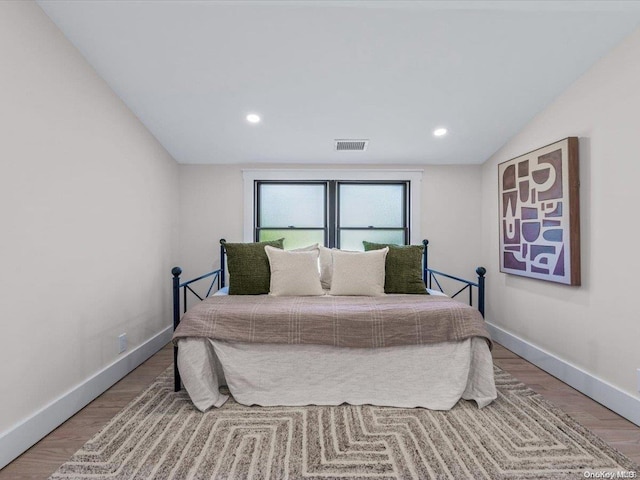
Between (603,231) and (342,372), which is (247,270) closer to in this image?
(342,372)

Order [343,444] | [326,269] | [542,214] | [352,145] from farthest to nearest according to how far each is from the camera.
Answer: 1. [352,145]
2. [326,269]
3. [542,214]
4. [343,444]

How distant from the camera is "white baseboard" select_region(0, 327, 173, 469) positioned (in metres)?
1.57

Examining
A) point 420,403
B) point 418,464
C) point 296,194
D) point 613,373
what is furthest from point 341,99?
point 613,373

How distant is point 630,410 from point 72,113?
11.9 ft

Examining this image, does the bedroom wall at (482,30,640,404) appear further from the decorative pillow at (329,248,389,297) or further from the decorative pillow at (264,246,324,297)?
the decorative pillow at (264,246,324,297)

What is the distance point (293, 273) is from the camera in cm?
276

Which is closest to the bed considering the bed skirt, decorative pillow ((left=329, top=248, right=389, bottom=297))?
the bed skirt

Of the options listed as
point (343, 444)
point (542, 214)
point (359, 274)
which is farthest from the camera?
point (359, 274)

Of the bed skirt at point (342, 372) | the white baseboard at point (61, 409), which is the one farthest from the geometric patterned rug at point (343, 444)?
the white baseboard at point (61, 409)

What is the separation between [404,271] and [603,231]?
1327mm

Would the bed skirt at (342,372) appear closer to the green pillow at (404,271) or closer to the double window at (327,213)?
the green pillow at (404,271)

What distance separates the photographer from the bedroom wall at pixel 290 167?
146 inches

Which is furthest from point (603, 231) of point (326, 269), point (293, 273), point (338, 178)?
point (338, 178)

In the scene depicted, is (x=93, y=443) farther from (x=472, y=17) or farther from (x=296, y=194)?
(x=472, y=17)
